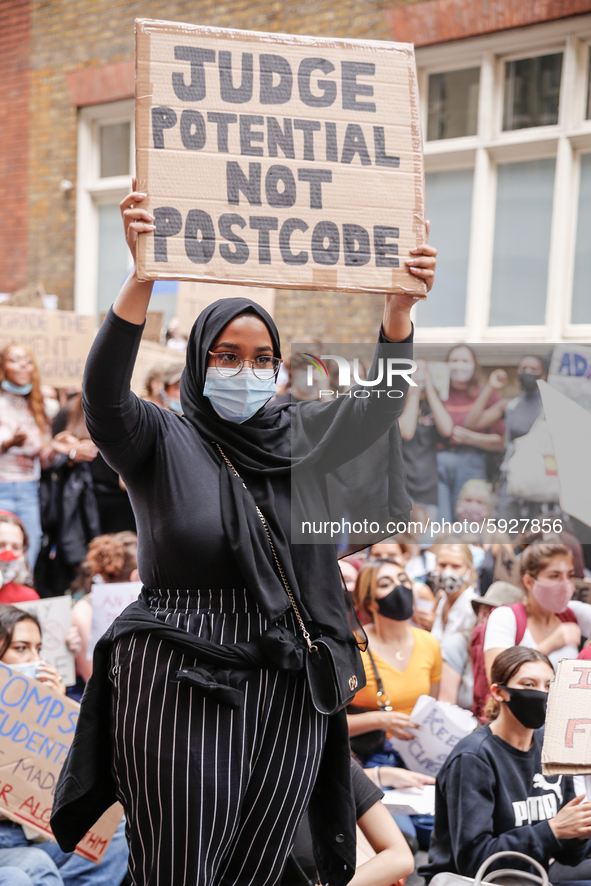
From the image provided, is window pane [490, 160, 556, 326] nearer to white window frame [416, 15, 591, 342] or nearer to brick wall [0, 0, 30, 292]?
white window frame [416, 15, 591, 342]

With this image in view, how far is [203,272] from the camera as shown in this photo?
183 cm

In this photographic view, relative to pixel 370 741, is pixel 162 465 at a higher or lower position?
higher

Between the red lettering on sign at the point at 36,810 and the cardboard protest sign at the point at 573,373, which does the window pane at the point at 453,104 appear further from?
the red lettering on sign at the point at 36,810

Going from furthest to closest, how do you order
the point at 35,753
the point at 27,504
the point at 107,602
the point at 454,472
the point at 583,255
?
1. the point at 583,255
2. the point at 27,504
3. the point at 107,602
4. the point at 454,472
5. the point at 35,753

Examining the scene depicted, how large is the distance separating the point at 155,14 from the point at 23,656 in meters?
6.12

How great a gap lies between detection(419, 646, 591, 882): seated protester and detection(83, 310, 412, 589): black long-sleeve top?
1.31 meters

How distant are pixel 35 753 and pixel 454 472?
1.72 m

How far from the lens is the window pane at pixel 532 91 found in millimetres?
5950

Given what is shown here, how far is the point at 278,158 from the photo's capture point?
1919 millimetres

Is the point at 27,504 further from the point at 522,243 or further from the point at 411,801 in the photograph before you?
the point at 522,243

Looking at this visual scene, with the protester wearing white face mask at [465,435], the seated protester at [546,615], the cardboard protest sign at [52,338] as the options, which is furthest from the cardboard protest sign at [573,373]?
the cardboard protest sign at [52,338]

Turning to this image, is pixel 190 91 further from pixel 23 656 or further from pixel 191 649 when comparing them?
pixel 23 656

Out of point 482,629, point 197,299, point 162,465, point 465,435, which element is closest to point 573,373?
point 465,435

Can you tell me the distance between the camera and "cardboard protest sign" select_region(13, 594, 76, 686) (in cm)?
353
